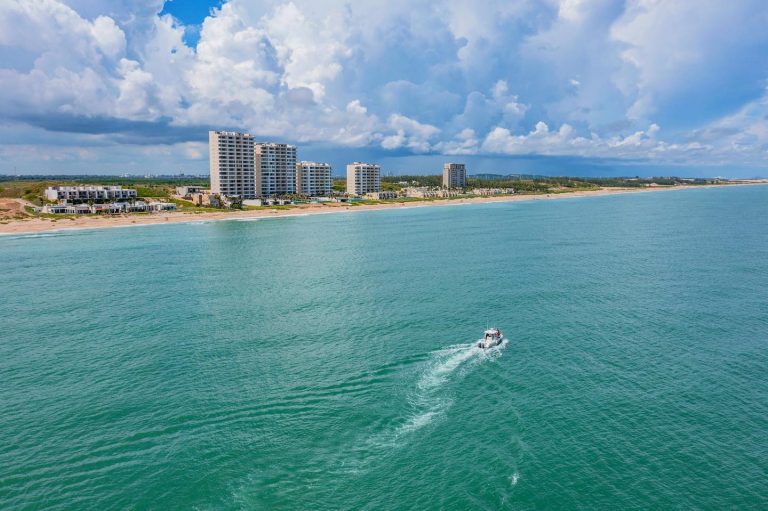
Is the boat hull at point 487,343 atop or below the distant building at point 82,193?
below

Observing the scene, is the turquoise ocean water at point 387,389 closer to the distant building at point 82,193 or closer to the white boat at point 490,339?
the white boat at point 490,339

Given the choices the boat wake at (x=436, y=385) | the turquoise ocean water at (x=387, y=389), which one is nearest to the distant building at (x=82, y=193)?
the turquoise ocean water at (x=387, y=389)

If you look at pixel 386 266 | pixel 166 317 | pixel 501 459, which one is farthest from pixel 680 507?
pixel 386 266

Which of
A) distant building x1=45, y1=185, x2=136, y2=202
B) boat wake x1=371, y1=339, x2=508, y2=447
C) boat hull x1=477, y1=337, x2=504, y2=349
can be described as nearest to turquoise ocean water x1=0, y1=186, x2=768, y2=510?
boat wake x1=371, y1=339, x2=508, y2=447

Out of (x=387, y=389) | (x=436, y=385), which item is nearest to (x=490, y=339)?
(x=436, y=385)

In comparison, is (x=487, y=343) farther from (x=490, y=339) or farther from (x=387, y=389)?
(x=387, y=389)

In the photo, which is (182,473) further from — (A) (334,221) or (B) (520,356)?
(A) (334,221)

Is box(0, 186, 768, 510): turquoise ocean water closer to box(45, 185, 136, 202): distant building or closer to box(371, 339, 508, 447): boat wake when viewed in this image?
box(371, 339, 508, 447): boat wake
